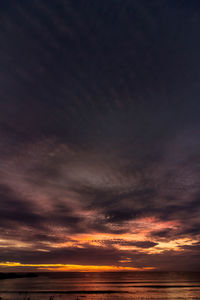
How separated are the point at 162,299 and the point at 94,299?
24.0 metres

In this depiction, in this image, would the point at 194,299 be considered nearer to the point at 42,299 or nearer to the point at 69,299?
the point at 69,299

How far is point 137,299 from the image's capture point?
67.1m

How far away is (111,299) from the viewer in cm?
6781

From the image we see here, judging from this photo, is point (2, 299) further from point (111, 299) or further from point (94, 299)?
point (111, 299)

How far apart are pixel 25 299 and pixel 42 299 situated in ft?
19.1

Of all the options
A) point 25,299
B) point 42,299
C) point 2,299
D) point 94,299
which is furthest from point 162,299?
point 2,299

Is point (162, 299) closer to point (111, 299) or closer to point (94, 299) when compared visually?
point (111, 299)

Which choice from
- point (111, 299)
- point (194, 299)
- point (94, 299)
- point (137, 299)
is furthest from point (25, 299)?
point (194, 299)

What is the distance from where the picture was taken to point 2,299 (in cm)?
6756

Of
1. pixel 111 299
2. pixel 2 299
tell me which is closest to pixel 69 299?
pixel 111 299

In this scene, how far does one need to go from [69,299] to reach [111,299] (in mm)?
15162

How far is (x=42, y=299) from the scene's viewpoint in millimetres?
68250

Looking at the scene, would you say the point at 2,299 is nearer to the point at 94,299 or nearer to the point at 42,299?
the point at 42,299

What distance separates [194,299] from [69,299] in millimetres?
44320
